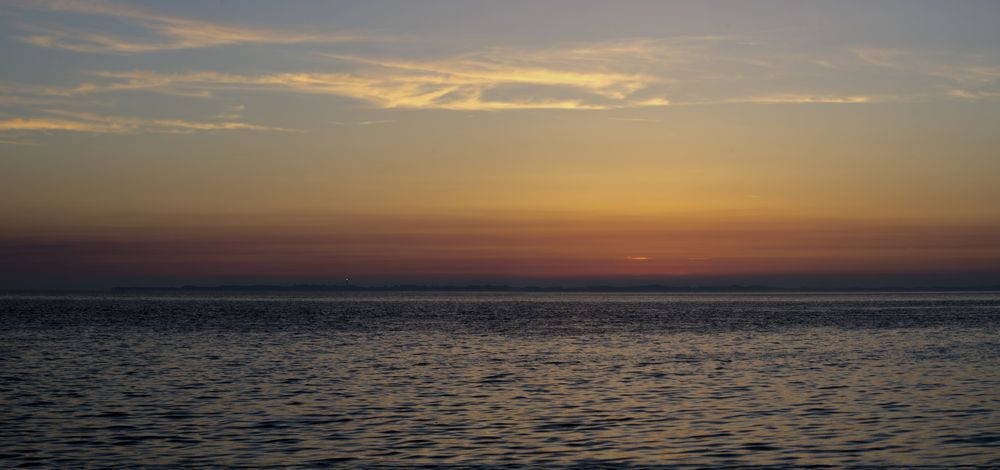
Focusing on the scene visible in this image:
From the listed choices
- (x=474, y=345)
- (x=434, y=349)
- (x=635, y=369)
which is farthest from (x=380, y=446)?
(x=474, y=345)

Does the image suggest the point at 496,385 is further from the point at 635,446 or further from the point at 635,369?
the point at 635,446

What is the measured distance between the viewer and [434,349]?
59.0 m

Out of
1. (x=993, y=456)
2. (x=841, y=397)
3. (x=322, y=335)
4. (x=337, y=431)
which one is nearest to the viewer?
(x=993, y=456)

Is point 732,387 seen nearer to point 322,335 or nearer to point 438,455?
point 438,455

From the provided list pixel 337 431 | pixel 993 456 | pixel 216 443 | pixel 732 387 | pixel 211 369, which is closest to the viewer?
pixel 993 456

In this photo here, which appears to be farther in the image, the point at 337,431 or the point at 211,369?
the point at 211,369

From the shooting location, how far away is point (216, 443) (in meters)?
24.8

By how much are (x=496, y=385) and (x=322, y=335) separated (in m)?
39.1

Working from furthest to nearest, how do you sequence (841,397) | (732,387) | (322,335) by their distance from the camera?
1. (322,335)
2. (732,387)
3. (841,397)

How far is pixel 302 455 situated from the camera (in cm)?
2319

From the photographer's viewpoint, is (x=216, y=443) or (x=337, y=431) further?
(x=337, y=431)

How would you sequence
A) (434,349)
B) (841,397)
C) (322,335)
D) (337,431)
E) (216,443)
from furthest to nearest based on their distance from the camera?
(322,335)
(434,349)
(841,397)
(337,431)
(216,443)

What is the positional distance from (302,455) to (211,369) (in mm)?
23112

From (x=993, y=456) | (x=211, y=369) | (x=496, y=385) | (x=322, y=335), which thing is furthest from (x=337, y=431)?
(x=322, y=335)
